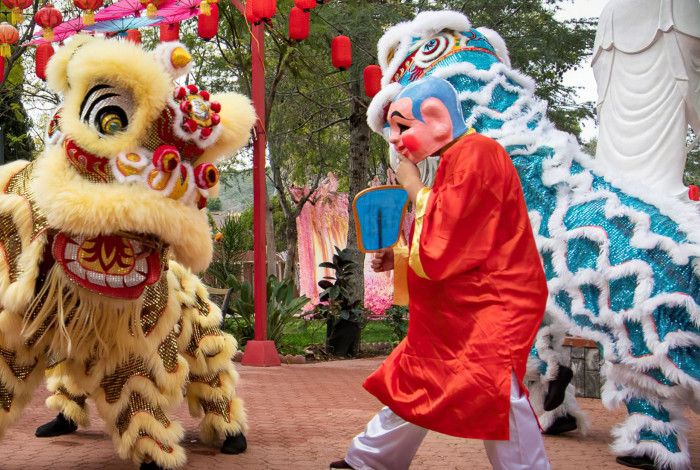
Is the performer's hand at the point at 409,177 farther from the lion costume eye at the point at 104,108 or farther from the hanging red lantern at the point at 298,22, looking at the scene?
the hanging red lantern at the point at 298,22

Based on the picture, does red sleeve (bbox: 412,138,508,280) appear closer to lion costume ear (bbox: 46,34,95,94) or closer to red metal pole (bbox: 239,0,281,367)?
lion costume ear (bbox: 46,34,95,94)

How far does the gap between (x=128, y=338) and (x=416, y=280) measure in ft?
4.03

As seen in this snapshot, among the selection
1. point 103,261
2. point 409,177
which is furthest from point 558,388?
point 103,261

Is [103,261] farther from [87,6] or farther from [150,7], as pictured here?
[87,6]

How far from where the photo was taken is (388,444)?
3.22m

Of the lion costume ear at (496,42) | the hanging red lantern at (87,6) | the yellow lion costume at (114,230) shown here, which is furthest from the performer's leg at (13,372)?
the hanging red lantern at (87,6)

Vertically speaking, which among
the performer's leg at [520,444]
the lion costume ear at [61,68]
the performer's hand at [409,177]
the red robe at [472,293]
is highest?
the lion costume ear at [61,68]

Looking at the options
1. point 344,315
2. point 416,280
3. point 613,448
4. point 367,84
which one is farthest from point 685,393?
point 344,315

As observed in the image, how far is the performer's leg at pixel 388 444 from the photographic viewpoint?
3.21m

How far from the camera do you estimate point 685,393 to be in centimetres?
368

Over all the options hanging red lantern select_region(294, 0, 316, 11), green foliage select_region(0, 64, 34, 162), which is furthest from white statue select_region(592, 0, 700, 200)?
green foliage select_region(0, 64, 34, 162)

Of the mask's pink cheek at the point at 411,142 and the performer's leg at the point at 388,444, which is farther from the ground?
the mask's pink cheek at the point at 411,142

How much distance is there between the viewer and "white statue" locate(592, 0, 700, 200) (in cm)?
610

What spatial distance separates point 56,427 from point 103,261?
6.03 ft
